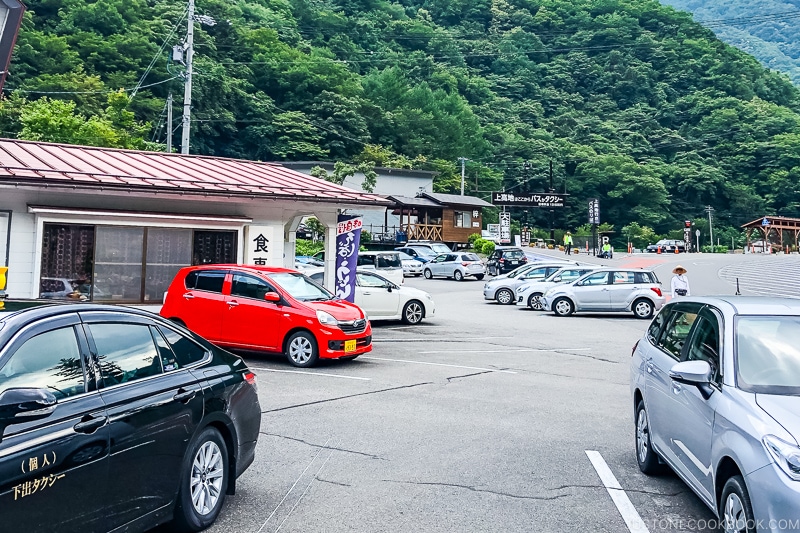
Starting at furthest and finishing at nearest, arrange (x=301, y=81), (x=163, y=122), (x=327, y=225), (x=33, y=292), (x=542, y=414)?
(x=301, y=81) → (x=163, y=122) → (x=327, y=225) → (x=33, y=292) → (x=542, y=414)

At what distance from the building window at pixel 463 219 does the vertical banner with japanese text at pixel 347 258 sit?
43287 millimetres

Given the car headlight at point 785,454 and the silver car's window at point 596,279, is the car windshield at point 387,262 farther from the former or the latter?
the car headlight at point 785,454

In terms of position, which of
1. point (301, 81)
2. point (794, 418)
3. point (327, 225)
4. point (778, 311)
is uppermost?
point (301, 81)

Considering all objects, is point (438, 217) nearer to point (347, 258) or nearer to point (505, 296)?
point (505, 296)

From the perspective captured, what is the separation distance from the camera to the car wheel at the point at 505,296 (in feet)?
86.0

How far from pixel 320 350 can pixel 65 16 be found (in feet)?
185

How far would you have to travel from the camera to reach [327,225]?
1766cm

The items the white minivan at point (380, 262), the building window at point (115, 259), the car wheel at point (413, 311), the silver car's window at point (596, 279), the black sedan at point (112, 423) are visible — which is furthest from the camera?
the white minivan at point (380, 262)

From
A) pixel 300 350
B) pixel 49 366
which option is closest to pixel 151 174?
pixel 300 350

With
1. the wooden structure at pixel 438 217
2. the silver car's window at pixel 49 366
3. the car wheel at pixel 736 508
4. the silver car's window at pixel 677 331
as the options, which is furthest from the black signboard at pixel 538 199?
the silver car's window at pixel 49 366

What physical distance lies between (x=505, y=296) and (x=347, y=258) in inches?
415

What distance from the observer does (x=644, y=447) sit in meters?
5.89

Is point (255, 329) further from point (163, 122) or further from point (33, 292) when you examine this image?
point (163, 122)

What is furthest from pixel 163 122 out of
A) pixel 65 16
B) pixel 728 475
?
pixel 728 475
